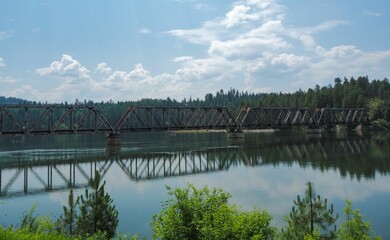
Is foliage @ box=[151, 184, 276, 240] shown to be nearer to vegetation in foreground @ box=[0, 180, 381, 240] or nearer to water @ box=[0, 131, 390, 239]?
vegetation in foreground @ box=[0, 180, 381, 240]

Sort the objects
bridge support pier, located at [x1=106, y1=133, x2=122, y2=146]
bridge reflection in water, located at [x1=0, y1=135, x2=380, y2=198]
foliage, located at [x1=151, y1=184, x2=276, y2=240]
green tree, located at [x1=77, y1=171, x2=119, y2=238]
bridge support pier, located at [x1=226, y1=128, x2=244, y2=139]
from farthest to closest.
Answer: bridge support pier, located at [x1=226, y1=128, x2=244, y2=139]
bridge support pier, located at [x1=106, y1=133, x2=122, y2=146]
bridge reflection in water, located at [x1=0, y1=135, x2=380, y2=198]
green tree, located at [x1=77, y1=171, x2=119, y2=238]
foliage, located at [x1=151, y1=184, x2=276, y2=240]

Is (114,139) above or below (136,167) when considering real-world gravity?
above

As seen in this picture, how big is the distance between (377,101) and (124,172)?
563 ft

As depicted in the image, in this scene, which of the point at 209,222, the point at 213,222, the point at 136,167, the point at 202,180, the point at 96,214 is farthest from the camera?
the point at 136,167

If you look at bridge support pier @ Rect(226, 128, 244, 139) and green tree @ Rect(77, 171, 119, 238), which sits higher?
green tree @ Rect(77, 171, 119, 238)

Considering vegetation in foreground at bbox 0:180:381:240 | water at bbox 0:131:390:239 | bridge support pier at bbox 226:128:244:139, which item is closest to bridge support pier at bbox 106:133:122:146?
water at bbox 0:131:390:239

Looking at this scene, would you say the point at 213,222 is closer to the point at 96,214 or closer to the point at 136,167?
the point at 96,214

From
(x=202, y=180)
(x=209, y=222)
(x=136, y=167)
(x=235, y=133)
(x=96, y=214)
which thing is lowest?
(x=136, y=167)

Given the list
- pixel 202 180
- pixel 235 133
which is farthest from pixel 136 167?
pixel 235 133

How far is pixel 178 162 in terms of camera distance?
2778 inches

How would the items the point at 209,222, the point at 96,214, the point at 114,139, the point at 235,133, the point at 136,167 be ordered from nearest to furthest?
the point at 209,222
the point at 96,214
the point at 136,167
the point at 114,139
the point at 235,133

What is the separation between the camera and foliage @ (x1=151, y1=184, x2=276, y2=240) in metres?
17.3

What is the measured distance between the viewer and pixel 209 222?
17891 mm

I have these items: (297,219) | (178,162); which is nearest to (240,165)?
(178,162)
